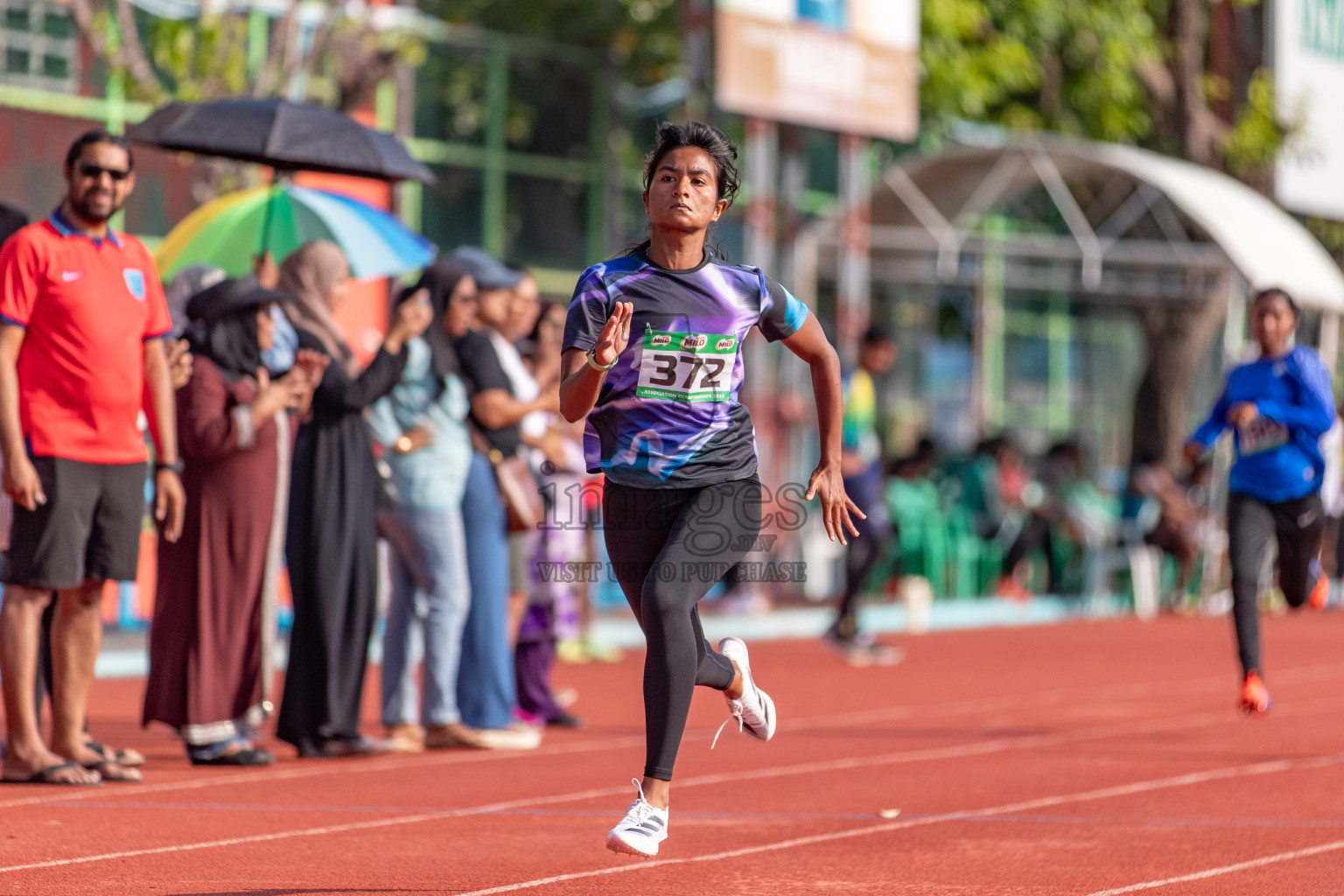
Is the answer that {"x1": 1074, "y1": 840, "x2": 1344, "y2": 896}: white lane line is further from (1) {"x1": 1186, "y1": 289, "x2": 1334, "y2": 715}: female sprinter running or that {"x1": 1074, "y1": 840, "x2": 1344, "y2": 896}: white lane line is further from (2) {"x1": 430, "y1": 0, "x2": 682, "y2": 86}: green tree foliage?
(2) {"x1": 430, "y1": 0, "x2": 682, "y2": 86}: green tree foliage

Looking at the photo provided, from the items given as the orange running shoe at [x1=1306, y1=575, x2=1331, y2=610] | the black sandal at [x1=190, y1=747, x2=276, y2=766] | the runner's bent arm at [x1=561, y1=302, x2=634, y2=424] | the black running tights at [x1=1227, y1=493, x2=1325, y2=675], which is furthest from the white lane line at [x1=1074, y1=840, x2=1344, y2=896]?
the black sandal at [x1=190, y1=747, x2=276, y2=766]

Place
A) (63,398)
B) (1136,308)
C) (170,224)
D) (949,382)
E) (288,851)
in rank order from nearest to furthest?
1. (288,851)
2. (63,398)
3. (170,224)
4. (1136,308)
5. (949,382)

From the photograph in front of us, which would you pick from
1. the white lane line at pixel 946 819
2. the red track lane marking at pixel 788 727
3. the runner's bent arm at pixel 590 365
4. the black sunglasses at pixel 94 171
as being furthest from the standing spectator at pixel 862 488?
the runner's bent arm at pixel 590 365

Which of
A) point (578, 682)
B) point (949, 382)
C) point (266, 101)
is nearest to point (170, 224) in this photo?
point (578, 682)

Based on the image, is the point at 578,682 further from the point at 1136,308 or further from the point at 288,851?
the point at 1136,308

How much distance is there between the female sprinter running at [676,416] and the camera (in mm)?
5605

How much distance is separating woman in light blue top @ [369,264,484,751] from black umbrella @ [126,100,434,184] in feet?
2.10

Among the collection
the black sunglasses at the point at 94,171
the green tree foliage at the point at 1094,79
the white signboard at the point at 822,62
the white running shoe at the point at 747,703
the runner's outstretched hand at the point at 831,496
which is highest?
the green tree foliage at the point at 1094,79

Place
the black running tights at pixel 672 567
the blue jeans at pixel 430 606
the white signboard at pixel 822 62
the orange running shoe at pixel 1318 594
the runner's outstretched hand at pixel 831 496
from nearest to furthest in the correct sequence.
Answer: the black running tights at pixel 672 567 → the runner's outstretched hand at pixel 831 496 → the blue jeans at pixel 430 606 → the orange running shoe at pixel 1318 594 → the white signboard at pixel 822 62

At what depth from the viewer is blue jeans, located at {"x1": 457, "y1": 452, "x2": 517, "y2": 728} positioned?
9047 mm

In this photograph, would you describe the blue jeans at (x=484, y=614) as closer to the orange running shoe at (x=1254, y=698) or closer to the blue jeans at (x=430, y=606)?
the blue jeans at (x=430, y=606)

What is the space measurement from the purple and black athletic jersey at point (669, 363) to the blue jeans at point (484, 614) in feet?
10.9

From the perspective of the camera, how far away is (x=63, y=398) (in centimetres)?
735

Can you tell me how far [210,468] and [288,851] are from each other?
7.88 ft
